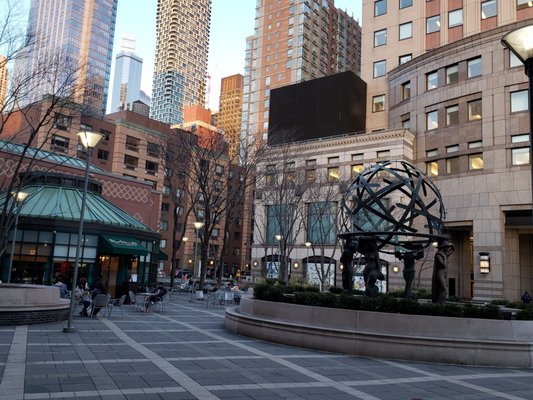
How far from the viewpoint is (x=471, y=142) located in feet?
136

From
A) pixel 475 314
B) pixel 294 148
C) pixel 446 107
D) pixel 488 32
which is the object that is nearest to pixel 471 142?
pixel 446 107

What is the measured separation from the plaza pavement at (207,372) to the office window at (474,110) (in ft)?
108

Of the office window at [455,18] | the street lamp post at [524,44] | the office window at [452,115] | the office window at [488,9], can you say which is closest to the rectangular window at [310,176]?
the office window at [452,115]

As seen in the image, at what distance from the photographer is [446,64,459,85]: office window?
4306 cm

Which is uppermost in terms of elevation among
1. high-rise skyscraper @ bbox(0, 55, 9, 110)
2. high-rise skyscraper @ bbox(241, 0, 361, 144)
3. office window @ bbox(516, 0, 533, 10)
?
high-rise skyscraper @ bbox(241, 0, 361, 144)

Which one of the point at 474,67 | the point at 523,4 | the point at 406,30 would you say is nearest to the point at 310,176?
the point at 474,67

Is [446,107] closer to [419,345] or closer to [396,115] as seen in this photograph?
[396,115]

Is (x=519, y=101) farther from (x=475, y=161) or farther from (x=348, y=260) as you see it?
(x=348, y=260)

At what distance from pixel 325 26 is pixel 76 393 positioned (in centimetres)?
11738

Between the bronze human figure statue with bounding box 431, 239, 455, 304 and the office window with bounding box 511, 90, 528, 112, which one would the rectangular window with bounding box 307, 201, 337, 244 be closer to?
the office window with bounding box 511, 90, 528, 112

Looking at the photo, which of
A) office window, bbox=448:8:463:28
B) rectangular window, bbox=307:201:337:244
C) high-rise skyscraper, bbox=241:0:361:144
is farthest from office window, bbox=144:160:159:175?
office window, bbox=448:8:463:28

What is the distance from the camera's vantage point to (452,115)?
141ft

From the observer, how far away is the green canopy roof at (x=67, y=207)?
97.0ft

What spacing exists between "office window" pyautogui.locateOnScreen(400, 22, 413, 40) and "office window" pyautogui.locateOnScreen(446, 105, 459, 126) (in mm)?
12497
